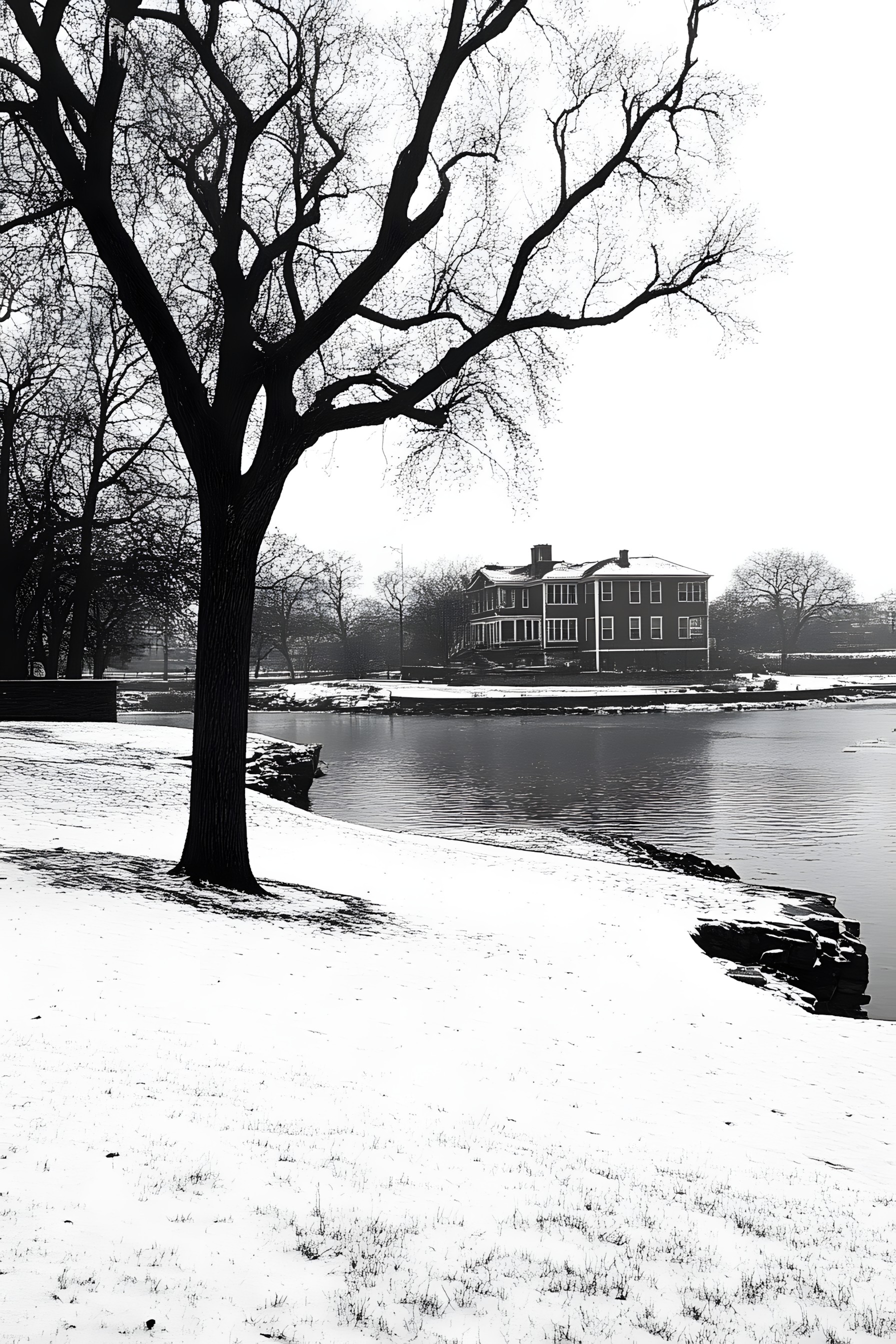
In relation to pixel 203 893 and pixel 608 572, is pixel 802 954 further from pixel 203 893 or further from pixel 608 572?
pixel 608 572

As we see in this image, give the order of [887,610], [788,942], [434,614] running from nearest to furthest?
1. [788,942]
2. [434,614]
3. [887,610]

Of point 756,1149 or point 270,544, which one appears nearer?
point 756,1149

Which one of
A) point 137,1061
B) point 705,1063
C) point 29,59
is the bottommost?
point 705,1063

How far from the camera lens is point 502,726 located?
2291 inches

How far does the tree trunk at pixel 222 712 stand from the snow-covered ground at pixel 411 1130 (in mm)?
576

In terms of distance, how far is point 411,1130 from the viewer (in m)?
5.21

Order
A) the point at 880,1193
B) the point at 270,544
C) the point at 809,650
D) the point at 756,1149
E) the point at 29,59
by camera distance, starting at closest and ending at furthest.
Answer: the point at 880,1193 < the point at 756,1149 < the point at 29,59 < the point at 270,544 < the point at 809,650

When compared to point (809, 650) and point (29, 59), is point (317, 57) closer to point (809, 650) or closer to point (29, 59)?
point (29, 59)

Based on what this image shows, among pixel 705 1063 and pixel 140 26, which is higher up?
pixel 140 26

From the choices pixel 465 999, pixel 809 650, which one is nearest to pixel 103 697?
pixel 465 999

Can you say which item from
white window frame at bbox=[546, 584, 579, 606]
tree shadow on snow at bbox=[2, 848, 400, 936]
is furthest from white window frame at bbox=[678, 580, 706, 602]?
tree shadow on snow at bbox=[2, 848, 400, 936]

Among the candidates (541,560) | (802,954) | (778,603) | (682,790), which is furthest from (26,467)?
(778,603)

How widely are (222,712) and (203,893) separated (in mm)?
1999

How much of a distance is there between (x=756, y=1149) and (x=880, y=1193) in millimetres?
765
